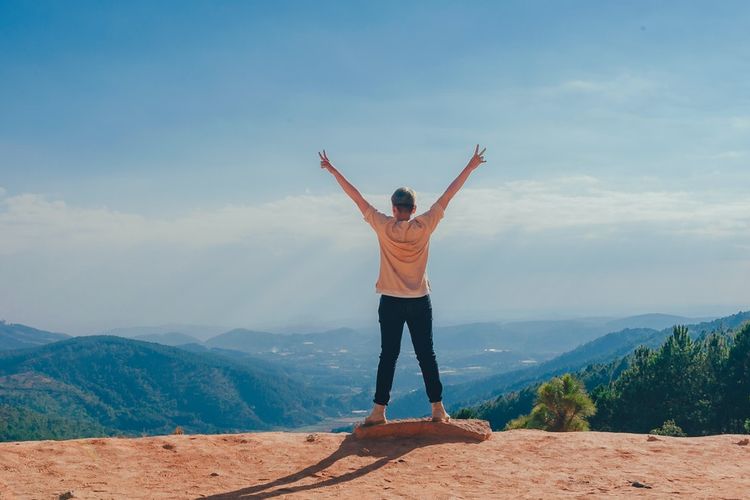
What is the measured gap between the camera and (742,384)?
48.7 metres

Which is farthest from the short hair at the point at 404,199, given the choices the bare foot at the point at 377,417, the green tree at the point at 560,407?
the green tree at the point at 560,407

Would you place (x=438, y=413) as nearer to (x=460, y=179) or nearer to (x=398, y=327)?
(x=398, y=327)

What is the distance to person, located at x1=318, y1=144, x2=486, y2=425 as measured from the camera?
8.69 meters

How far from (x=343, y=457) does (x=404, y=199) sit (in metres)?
3.47

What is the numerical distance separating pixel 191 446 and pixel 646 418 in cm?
5028

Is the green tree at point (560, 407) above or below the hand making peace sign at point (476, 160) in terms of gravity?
below

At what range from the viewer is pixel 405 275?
879cm

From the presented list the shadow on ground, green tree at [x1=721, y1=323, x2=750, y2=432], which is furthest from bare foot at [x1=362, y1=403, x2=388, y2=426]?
green tree at [x1=721, y1=323, x2=750, y2=432]

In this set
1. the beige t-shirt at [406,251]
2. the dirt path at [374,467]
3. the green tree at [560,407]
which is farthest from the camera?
the green tree at [560,407]

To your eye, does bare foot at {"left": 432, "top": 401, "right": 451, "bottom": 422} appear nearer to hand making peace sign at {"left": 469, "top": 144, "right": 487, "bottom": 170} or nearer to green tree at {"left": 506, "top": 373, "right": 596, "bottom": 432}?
hand making peace sign at {"left": 469, "top": 144, "right": 487, "bottom": 170}

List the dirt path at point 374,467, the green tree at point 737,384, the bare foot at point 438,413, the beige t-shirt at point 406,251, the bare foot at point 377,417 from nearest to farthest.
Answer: the dirt path at point 374,467 → the beige t-shirt at point 406,251 → the bare foot at point 377,417 → the bare foot at point 438,413 → the green tree at point 737,384

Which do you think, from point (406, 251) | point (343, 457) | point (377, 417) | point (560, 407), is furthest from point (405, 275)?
point (560, 407)

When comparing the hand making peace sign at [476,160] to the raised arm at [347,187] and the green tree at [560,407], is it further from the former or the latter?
the green tree at [560,407]

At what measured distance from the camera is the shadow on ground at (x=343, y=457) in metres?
6.83
